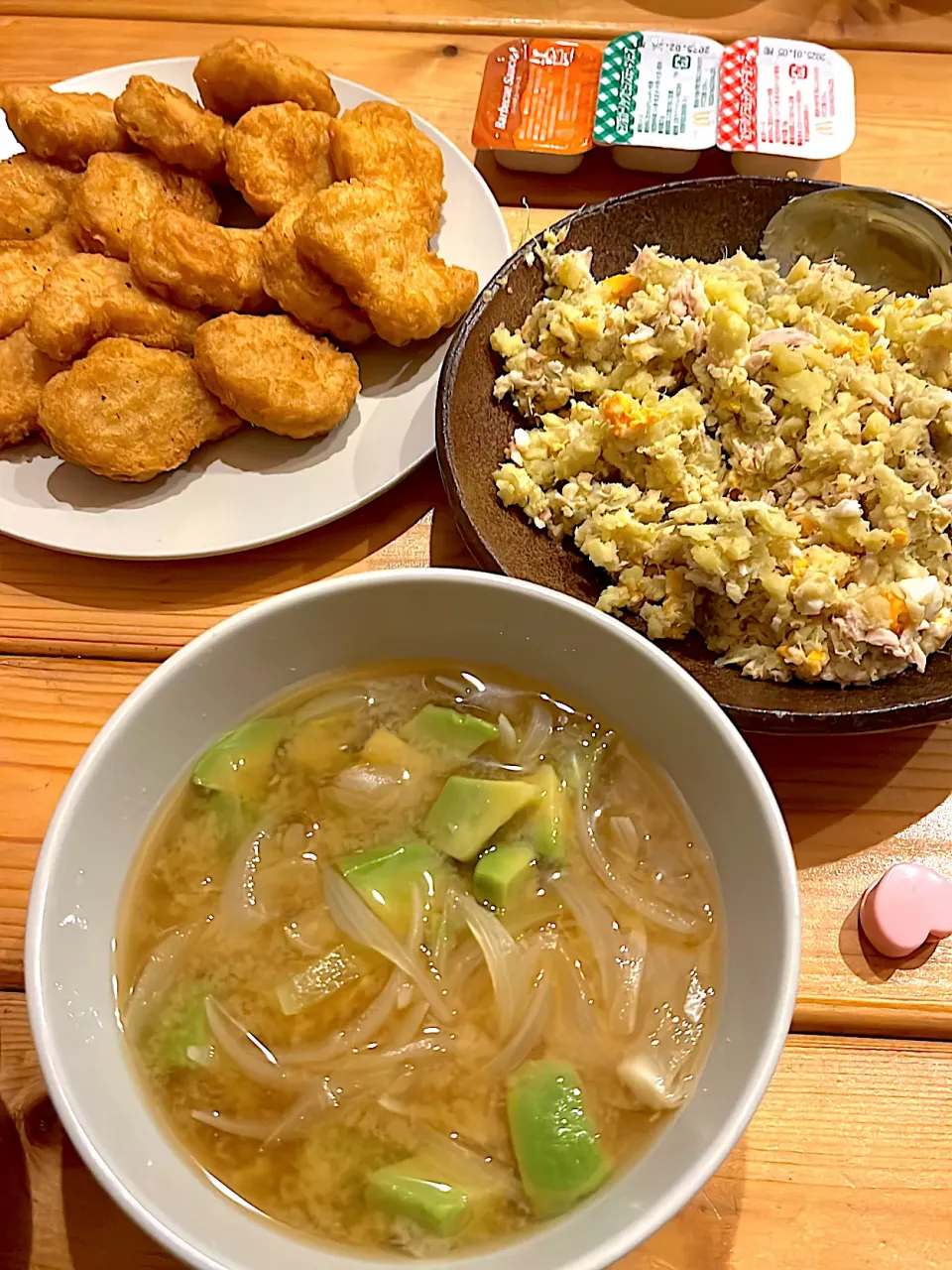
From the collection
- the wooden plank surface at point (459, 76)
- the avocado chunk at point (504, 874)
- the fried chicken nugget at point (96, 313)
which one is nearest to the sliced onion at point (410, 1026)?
the avocado chunk at point (504, 874)

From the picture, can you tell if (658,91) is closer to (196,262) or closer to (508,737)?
(196,262)

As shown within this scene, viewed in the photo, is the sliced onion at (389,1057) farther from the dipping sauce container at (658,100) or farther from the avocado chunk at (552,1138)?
the dipping sauce container at (658,100)

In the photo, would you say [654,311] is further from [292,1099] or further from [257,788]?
[292,1099]

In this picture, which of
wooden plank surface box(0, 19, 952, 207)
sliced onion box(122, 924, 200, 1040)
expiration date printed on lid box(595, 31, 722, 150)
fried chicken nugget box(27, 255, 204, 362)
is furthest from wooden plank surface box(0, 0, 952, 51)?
sliced onion box(122, 924, 200, 1040)

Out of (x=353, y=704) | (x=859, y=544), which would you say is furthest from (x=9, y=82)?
(x=859, y=544)

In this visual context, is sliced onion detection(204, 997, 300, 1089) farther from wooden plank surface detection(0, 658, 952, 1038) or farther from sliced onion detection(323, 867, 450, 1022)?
wooden plank surface detection(0, 658, 952, 1038)

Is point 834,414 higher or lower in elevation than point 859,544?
higher
